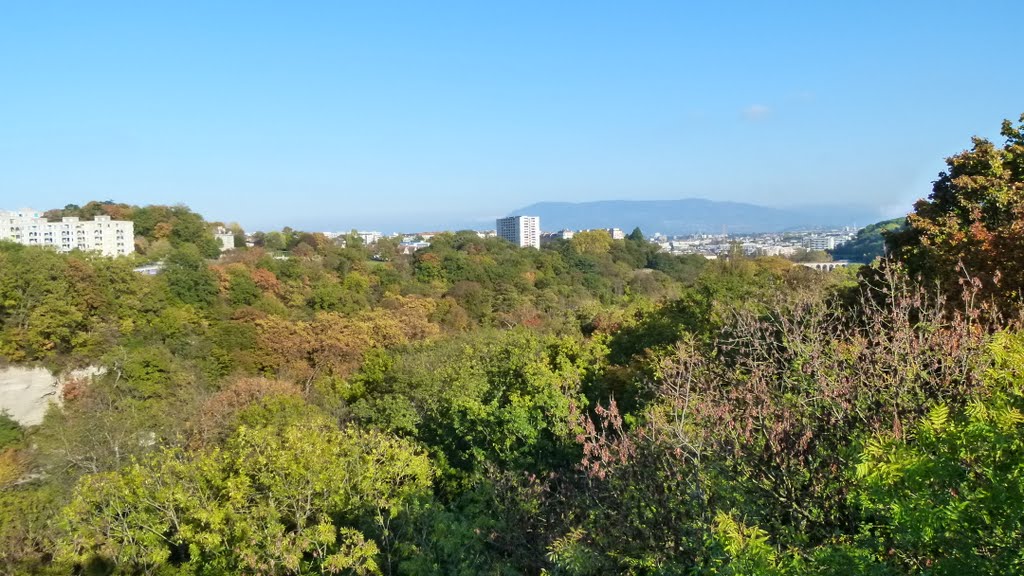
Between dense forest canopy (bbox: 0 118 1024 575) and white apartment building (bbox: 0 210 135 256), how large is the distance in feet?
64.4

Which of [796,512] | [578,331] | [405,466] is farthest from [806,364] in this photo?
[578,331]

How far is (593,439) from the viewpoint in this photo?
545 centimetres

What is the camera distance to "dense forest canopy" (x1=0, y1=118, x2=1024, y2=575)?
332 centimetres

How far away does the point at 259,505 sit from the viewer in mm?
7395

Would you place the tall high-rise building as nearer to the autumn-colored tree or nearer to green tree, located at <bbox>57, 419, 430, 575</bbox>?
the autumn-colored tree

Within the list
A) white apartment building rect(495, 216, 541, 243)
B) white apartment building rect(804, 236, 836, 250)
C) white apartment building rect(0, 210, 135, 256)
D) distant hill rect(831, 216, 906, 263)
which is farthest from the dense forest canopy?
white apartment building rect(495, 216, 541, 243)

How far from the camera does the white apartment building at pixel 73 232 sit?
3972cm

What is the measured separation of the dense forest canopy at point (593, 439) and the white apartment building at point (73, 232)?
19623 mm

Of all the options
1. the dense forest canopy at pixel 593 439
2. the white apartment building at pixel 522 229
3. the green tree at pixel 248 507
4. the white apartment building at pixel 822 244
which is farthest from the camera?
the white apartment building at pixel 522 229

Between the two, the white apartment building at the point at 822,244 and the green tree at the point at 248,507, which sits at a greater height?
the white apartment building at the point at 822,244

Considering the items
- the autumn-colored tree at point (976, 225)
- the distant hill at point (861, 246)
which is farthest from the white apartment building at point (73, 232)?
the distant hill at point (861, 246)

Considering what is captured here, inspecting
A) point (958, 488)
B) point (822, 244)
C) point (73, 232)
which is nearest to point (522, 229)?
point (822, 244)

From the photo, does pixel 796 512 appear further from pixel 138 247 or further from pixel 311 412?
pixel 138 247

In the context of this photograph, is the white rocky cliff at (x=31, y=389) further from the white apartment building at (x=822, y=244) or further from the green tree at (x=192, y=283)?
the white apartment building at (x=822, y=244)
